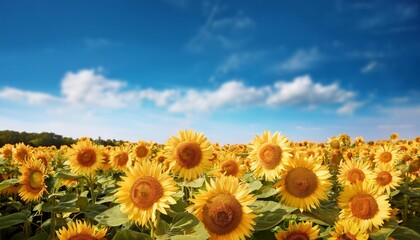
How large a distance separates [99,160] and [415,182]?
6.77 m

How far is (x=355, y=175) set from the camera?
605cm

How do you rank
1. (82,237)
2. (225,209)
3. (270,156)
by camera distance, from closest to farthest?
1. (225,209)
2. (82,237)
3. (270,156)

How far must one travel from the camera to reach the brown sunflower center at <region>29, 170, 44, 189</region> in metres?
5.79

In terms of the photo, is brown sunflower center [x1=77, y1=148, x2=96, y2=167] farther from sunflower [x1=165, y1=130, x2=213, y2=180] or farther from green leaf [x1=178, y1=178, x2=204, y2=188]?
green leaf [x1=178, y1=178, x2=204, y2=188]

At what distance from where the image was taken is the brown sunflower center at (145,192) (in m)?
3.41

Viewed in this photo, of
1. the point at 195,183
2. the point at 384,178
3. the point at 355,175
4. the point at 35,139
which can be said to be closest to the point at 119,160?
the point at 195,183

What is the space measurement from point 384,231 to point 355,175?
164 centimetres

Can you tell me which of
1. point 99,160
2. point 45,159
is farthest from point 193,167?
point 45,159

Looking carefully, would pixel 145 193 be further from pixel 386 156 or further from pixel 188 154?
pixel 386 156

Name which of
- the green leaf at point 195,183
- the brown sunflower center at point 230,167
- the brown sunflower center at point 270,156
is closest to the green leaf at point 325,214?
the brown sunflower center at point 270,156

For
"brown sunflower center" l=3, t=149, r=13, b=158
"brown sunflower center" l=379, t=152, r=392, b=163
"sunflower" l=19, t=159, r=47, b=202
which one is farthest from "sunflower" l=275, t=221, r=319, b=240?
"brown sunflower center" l=3, t=149, r=13, b=158

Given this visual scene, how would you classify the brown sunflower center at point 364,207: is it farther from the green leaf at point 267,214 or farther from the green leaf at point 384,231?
the green leaf at point 267,214

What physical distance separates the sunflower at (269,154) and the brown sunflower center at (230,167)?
36.6 inches

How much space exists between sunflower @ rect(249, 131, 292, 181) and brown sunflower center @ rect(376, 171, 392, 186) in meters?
2.80
